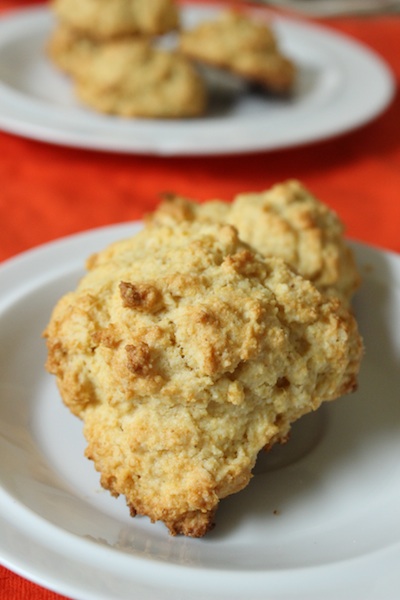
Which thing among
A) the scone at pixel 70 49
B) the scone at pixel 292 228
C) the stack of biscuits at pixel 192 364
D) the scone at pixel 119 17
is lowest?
the scone at pixel 70 49

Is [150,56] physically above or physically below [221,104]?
above

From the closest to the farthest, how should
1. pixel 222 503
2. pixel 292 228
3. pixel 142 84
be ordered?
pixel 222 503
pixel 292 228
pixel 142 84

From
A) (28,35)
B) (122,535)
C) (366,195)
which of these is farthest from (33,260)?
(28,35)

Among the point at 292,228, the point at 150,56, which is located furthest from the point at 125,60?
the point at 292,228

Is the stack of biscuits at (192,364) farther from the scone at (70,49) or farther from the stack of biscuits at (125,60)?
the scone at (70,49)

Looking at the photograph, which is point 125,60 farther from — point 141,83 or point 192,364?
point 192,364

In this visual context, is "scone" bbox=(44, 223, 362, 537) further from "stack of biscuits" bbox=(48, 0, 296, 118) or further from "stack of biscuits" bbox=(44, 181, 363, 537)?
"stack of biscuits" bbox=(48, 0, 296, 118)

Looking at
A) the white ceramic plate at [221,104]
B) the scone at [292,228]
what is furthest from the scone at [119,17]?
the scone at [292,228]

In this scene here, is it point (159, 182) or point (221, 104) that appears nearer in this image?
point (159, 182)
